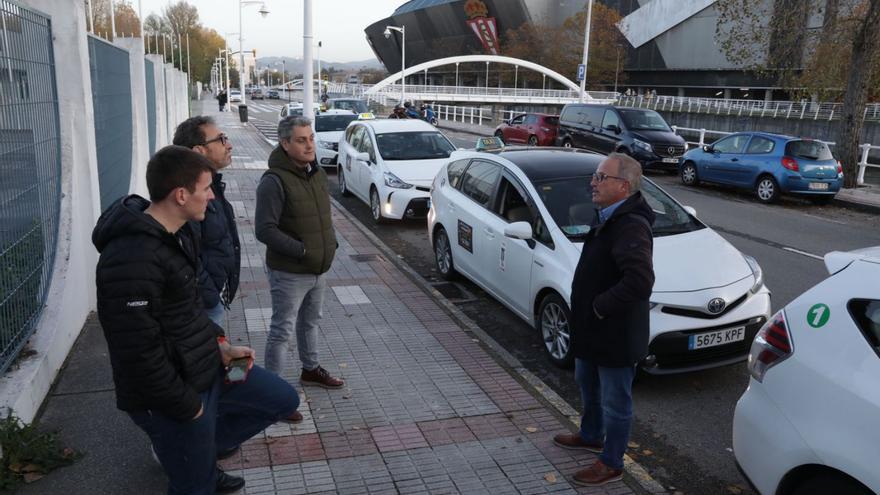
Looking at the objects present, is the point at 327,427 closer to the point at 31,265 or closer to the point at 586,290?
the point at 586,290

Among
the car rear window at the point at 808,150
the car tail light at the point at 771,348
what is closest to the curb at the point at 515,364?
the car tail light at the point at 771,348

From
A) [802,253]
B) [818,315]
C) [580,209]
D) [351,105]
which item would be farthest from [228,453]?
[351,105]

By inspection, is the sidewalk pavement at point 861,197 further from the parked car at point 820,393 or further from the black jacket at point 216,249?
the black jacket at point 216,249

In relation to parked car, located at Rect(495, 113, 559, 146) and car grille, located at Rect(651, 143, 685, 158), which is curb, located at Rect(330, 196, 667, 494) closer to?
car grille, located at Rect(651, 143, 685, 158)

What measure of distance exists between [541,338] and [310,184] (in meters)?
2.65

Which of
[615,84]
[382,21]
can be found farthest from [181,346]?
[382,21]

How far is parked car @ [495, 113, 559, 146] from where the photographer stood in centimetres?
2369

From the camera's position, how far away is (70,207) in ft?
17.7

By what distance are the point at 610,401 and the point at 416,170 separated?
26.2 feet

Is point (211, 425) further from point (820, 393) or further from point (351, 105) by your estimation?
point (351, 105)

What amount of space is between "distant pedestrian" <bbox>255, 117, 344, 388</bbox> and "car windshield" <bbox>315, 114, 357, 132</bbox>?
600 inches

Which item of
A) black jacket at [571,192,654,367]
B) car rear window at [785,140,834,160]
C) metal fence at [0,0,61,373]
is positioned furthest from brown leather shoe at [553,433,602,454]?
car rear window at [785,140,834,160]

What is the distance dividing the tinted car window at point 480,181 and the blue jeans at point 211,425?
4131 mm

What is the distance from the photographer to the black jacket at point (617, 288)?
345cm
